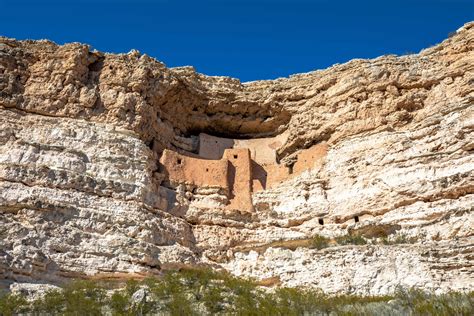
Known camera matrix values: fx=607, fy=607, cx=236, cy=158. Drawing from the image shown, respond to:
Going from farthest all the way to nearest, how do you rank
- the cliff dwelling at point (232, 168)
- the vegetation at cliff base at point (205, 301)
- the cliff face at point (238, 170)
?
1. the cliff dwelling at point (232, 168)
2. the cliff face at point (238, 170)
3. the vegetation at cliff base at point (205, 301)

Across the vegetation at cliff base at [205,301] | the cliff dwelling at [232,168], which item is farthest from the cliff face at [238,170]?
the vegetation at cliff base at [205,301]

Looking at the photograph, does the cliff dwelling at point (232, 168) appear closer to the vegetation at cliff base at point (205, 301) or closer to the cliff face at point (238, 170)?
the cliff face at point (238, 170)

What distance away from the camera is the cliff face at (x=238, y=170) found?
53.6 feet

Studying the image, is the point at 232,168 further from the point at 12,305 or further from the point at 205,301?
the point at 12,305

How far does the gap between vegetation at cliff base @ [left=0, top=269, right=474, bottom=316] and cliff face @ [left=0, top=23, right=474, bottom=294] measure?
1.04 meters

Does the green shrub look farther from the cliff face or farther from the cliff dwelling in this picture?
the cliff dwelling

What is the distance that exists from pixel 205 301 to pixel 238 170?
7.27m

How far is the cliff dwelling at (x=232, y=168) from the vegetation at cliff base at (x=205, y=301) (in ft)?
16.3

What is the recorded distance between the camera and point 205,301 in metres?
15.0

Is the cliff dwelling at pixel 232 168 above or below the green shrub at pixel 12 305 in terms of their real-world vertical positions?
above

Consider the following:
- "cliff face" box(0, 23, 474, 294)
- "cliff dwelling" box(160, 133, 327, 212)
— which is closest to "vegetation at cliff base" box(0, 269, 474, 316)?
"cliff face" box(0, 23, 474, 294)

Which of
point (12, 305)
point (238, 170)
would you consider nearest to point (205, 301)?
point (12, 305)

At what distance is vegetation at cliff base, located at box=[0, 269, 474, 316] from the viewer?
1333cm

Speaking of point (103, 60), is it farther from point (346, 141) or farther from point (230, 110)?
point (346, 141)
